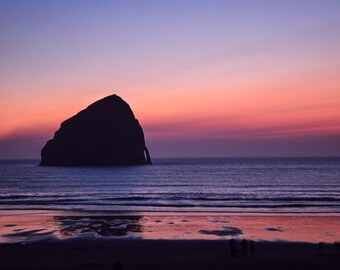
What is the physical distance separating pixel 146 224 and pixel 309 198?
25639 millimetres

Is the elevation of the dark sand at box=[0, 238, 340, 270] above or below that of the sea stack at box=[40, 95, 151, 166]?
below

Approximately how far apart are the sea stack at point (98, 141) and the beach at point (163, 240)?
135 m

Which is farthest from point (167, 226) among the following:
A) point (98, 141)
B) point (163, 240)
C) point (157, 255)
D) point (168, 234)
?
point (98, 141)

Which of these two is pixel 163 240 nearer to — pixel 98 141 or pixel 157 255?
pixel 157 255

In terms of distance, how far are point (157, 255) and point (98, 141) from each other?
507ft

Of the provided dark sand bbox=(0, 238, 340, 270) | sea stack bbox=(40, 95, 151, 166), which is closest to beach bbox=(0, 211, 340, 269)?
dark sand bbox=(0, 238, 340, 270)

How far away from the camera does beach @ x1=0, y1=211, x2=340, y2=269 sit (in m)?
17.9

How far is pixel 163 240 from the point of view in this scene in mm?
23188

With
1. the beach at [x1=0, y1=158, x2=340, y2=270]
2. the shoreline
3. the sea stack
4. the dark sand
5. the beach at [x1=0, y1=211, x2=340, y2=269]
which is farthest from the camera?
the sea stack

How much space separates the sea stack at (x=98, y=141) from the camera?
554 feet

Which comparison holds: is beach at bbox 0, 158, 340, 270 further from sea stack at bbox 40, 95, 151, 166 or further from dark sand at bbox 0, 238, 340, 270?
sea stack at bbox 40, 95, 151, 166

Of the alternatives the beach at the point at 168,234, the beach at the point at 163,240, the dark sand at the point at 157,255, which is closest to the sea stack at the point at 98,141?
the beach at the point at 168,234

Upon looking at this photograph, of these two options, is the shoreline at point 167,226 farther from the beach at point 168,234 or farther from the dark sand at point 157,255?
the dark sand at point 157,255

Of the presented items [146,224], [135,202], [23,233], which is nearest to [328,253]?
[146,224]
